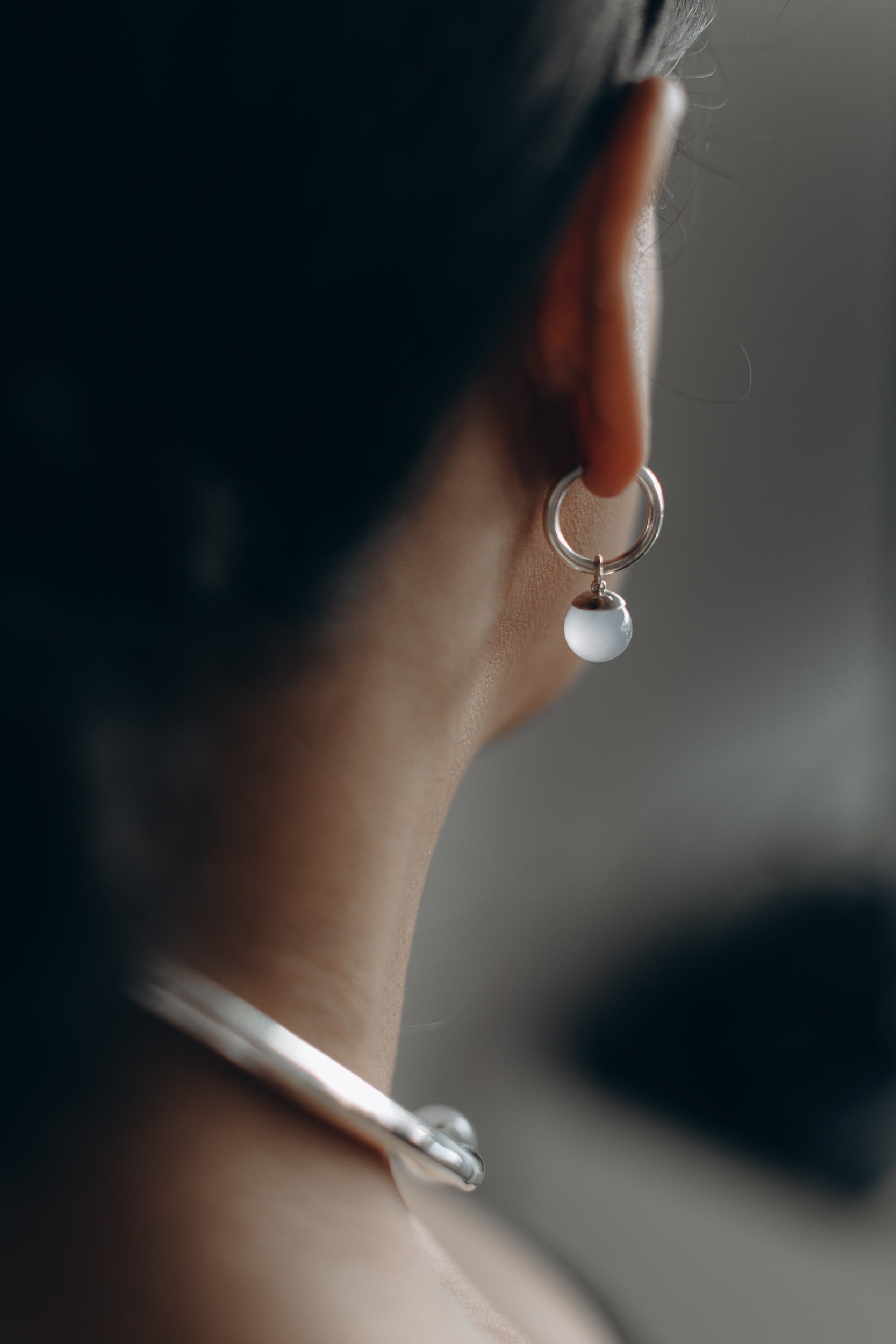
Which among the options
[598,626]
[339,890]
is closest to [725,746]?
[598,626]

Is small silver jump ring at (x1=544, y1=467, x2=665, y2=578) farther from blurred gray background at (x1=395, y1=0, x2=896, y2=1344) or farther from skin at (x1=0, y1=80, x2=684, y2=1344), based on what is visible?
blurred gray background at (x1=395, y1=0, x2=896, y2=1344)

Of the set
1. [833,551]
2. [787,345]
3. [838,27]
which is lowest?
[833,551]

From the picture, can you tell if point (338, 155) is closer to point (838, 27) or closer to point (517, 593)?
point (517, 593)

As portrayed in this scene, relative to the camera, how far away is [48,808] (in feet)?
1.17

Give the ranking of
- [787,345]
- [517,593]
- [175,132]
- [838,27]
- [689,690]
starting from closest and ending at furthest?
[175,132] → [517,593] → [838,27] → [787,345] → [689,690]

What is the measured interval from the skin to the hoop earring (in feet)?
0.09

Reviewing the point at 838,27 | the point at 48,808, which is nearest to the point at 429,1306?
the point at 48,808

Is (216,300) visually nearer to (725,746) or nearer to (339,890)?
(339,890)

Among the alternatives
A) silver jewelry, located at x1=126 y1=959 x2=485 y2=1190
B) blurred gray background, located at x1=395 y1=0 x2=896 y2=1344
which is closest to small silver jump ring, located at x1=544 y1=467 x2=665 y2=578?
silver jewelry, located at x1=126 y1=959 x2=485 y2=1190

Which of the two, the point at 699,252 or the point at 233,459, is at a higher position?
the point at 699,252

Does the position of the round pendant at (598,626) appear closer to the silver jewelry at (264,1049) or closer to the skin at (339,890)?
the skin at (339,890)

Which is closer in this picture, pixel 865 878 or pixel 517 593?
pixel 517 593

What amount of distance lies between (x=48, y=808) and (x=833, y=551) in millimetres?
946

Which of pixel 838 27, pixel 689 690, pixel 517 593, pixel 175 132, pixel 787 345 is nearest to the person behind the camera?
pixel 175 132
